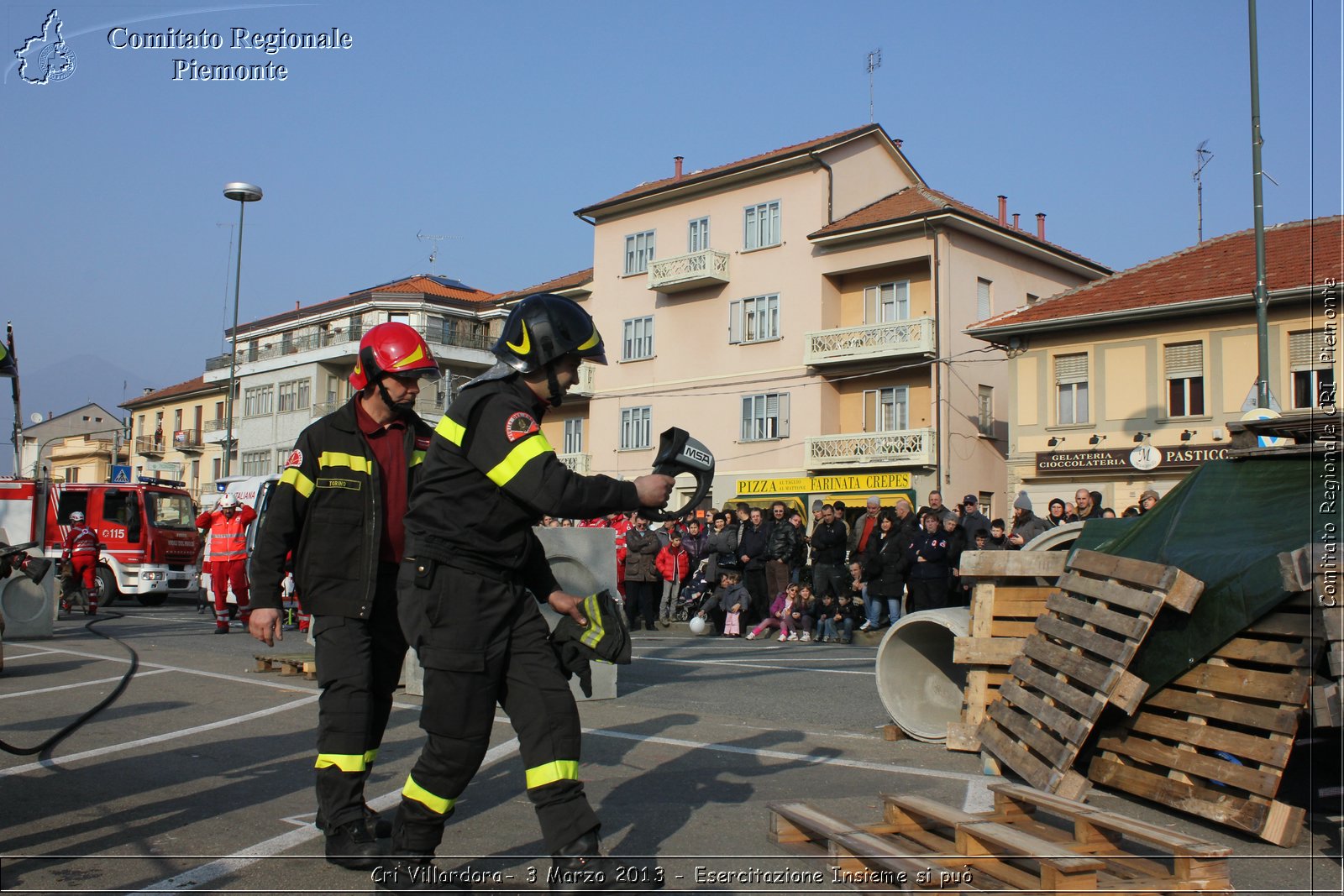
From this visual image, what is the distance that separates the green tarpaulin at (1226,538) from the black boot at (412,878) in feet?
12.3

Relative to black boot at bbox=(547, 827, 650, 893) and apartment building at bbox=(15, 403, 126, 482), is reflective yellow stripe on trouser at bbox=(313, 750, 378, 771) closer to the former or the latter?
black boot at bbox=(547, 827, 650, 893)

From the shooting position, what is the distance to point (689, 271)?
41188 mm

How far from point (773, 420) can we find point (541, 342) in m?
35.4

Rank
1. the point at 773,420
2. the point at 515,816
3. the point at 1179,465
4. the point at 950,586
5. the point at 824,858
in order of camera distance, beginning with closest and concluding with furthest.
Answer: the point at 824,858
the point at 515,816
the point at 950,586
the point at 1179,465
the point at 773,420

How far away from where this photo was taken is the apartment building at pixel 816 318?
117ft

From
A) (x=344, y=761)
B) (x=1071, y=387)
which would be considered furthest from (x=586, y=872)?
(x=1071, y=387)

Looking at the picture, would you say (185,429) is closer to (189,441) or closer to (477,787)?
(189,441)

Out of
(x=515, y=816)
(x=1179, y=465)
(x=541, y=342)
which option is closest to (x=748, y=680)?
(x=515, y=816)

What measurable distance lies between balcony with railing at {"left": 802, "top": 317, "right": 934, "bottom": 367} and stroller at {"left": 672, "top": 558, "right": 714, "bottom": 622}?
17166 mm

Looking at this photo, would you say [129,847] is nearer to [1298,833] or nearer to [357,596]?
[357,596]

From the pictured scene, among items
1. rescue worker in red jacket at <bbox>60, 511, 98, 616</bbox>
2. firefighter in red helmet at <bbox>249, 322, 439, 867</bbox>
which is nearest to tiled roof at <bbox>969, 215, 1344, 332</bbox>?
rescue worker in red jacket at <bbox>60, 511, 98, 616</bbox>

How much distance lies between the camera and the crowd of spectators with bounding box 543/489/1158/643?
1491cm

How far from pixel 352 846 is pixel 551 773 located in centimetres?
125

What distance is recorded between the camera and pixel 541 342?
4164 mm
